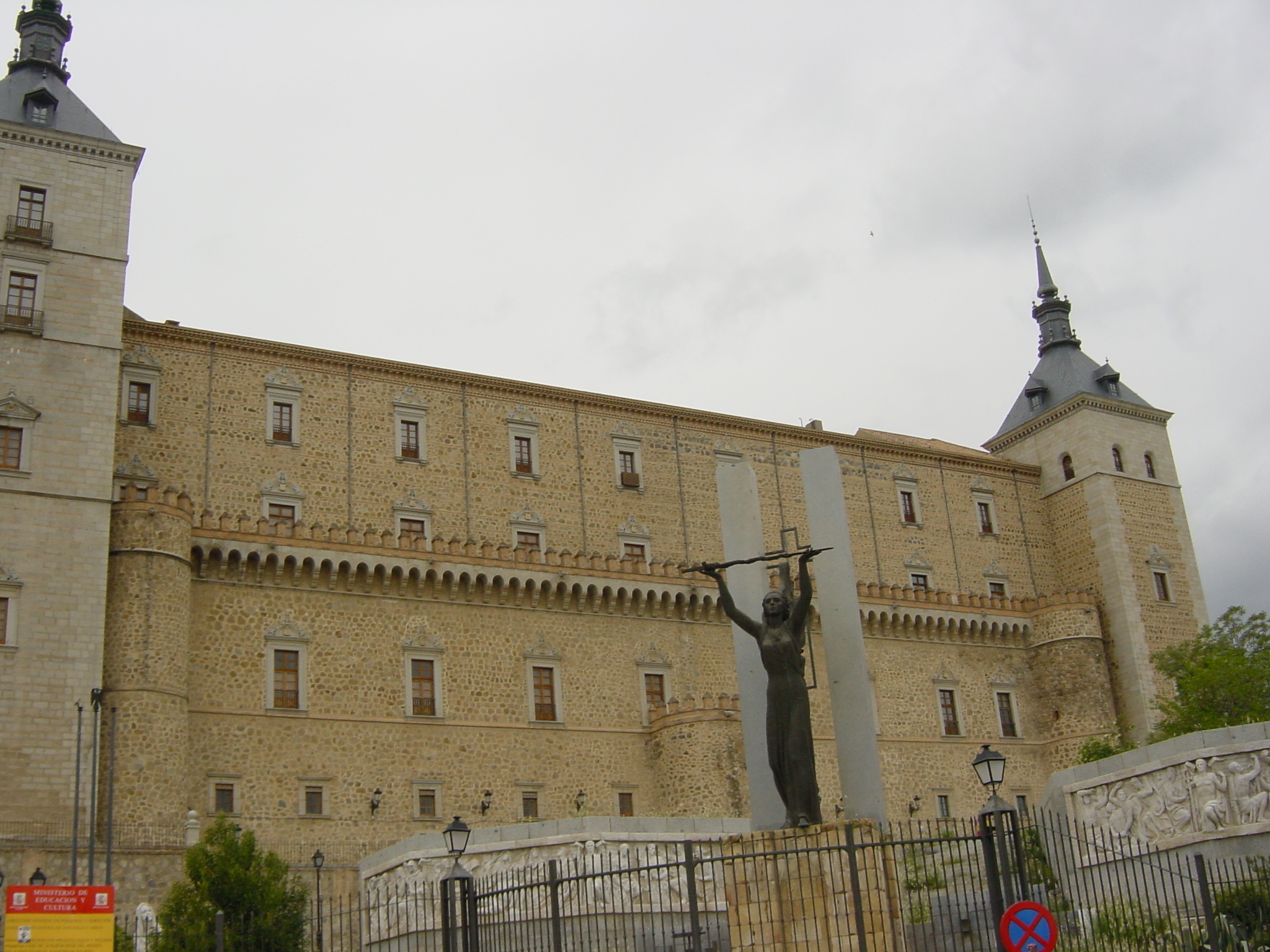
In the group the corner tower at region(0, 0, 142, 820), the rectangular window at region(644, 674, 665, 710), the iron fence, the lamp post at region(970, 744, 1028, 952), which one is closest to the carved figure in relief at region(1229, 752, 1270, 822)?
the iron fence

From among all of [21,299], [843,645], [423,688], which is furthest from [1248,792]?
[21,299]

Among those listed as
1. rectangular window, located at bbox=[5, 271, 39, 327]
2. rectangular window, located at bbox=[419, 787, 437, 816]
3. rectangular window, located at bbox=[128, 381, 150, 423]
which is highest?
rectangular window, located at bbox=[5, 271, 39, 327]

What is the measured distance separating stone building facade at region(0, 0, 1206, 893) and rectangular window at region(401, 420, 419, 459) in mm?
76

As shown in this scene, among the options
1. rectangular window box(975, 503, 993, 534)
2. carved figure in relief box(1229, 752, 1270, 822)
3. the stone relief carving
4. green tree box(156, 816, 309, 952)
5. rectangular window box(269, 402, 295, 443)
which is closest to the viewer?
green tree box(156, 816, 309, 952)

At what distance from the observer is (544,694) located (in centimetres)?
3425

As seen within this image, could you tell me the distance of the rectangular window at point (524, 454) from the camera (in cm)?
3859

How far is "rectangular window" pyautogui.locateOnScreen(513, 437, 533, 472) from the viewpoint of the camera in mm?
38594

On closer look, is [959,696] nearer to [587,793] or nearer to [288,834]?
[587,793]

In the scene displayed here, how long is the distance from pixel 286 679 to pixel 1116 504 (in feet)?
92.6

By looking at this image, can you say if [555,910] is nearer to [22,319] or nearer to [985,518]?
[22,319]

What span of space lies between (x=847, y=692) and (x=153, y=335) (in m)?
24.6

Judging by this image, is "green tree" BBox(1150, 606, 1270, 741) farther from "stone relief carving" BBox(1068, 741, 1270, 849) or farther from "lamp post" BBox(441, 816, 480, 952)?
"lamp post" BBox(441, 816, 480, 952)

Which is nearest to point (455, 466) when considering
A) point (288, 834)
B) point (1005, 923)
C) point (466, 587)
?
point (466, 587)

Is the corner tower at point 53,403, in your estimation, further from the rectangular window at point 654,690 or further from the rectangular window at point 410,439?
the rectangular window at point 654,690
